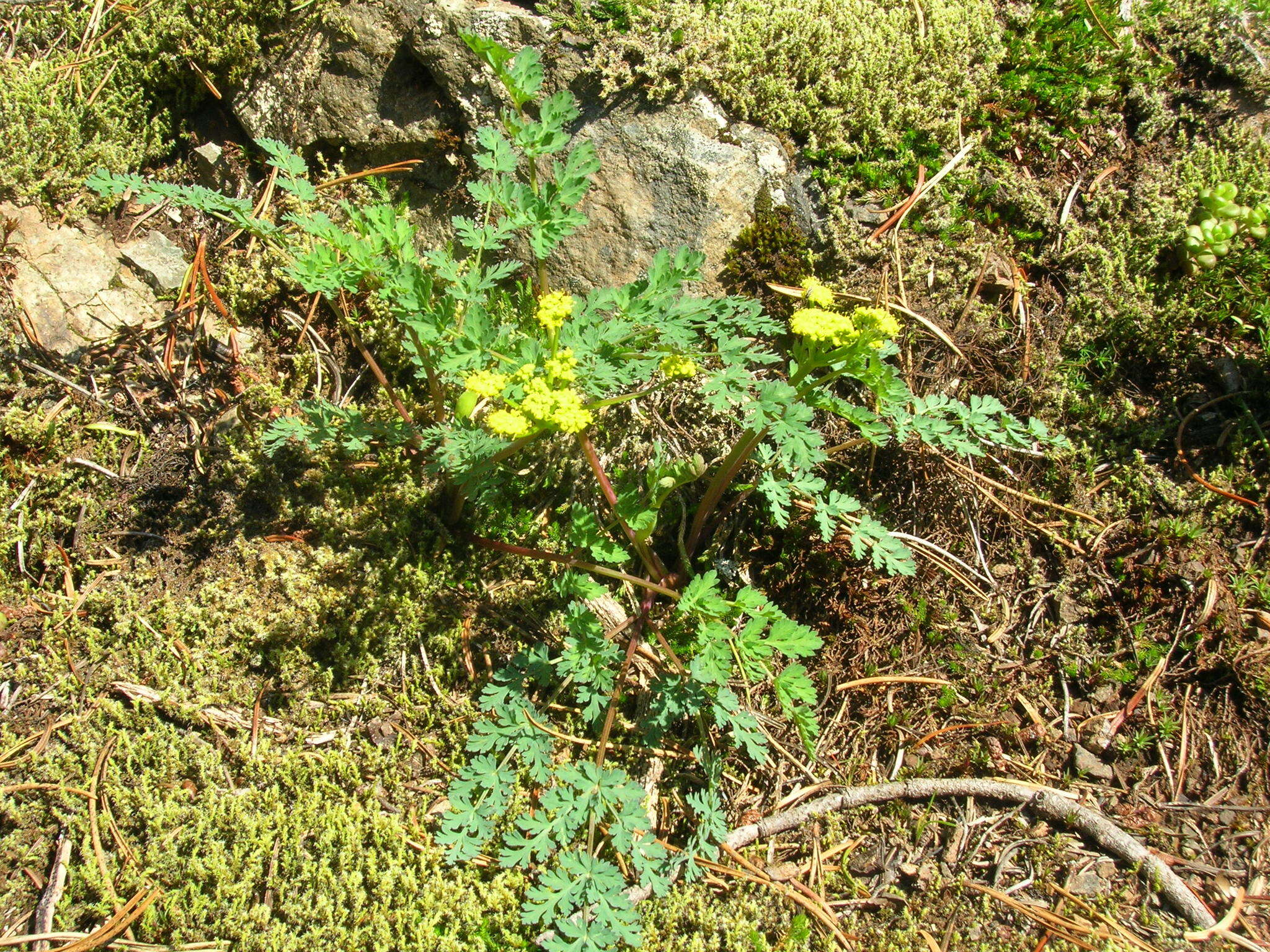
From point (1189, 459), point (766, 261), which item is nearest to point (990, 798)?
point (1189, 459)

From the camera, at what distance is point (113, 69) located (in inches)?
161

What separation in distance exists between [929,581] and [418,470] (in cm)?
237

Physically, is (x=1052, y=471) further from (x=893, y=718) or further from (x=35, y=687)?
(x=35, y=687)

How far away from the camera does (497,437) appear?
2902 mm

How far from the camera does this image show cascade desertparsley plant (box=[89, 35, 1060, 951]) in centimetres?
261

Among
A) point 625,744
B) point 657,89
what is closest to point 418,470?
point 625,744

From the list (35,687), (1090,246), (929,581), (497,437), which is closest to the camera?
(497,437)

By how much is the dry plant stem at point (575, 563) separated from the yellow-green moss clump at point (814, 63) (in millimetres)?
2250

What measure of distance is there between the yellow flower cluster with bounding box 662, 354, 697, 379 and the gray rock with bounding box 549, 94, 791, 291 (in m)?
1.12

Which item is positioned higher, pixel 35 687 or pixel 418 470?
pixel 418 470

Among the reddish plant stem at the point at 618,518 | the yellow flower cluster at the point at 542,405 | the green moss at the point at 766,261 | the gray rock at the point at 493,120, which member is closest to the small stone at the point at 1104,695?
the reddish plant stem at the point at 618,518

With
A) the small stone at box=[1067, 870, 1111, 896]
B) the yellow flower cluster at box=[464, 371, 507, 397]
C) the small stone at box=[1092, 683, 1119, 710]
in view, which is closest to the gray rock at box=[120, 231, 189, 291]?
the yellow flower cluster at box=[464, 371, 507, 397]

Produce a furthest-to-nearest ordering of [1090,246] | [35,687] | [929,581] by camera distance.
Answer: [1090,246] → [929,581] → [35,687]

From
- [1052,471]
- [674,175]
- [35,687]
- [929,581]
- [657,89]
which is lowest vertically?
[35,687]
